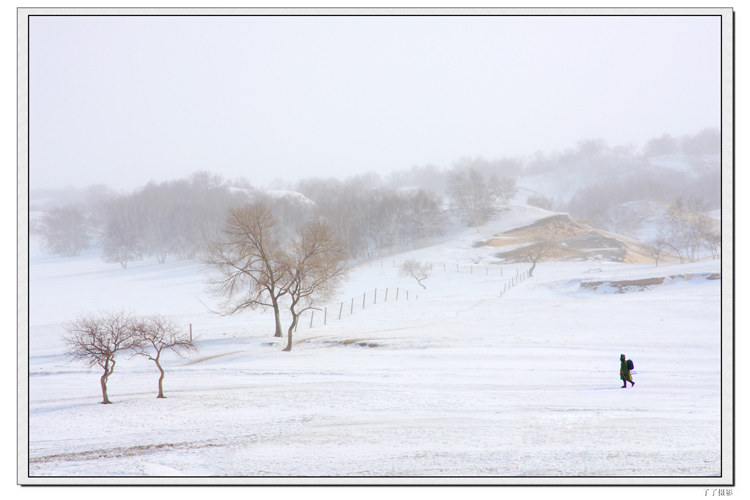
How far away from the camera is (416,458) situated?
12195mm

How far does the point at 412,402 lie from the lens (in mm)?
15586

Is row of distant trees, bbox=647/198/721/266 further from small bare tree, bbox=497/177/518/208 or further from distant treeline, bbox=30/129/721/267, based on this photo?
small bare tree, bbox=497/177/518/208

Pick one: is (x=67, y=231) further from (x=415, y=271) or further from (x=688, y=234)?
(x=688, y=234)

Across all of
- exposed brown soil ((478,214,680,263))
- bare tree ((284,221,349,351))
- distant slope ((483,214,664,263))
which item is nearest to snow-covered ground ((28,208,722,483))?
bare tree ((284,221,349,351))

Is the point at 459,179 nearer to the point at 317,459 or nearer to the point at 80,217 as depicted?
the point at 80,217

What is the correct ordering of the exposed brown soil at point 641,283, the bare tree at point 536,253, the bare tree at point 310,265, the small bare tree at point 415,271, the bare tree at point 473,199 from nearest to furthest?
the bare tree at point 310,265 → the exposed brown soil at point 641,283 → the small bare tree at point 415,271 → the bare tree at point 536,253 → the bare tree at point 473,199

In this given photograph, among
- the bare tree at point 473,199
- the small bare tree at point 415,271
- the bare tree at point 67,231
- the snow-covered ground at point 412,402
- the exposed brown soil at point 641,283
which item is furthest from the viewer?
the bare tree at point 473,199

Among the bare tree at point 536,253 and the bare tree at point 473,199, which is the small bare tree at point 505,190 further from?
the bare tree at point 536,253

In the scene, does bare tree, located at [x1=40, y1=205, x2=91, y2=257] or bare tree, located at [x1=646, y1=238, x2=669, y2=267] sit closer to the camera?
bare tree, located at [x1=646, y1=238, x2=669, y2=267]

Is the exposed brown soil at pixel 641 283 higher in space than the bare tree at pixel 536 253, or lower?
lower

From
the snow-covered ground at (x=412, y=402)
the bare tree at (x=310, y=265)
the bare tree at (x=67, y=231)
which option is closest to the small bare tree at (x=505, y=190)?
the snow-covered ground at (x=412, y=402)

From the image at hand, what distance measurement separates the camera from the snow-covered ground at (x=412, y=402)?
1222 cm

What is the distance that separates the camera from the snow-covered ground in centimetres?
1222

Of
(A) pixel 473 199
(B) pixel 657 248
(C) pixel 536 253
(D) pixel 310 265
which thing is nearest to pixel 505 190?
(A) pixel 473 199
